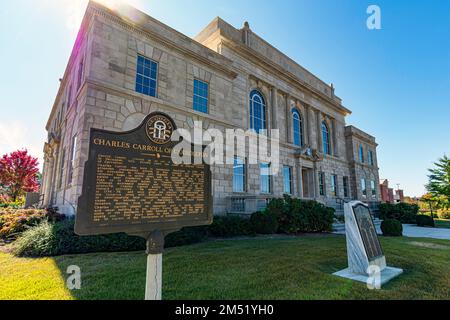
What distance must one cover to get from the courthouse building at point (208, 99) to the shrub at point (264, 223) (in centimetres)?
165

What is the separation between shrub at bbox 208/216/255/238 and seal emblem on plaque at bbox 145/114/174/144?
7706mm

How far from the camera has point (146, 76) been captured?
12.4 m

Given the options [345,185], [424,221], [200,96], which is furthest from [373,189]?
[200,96]

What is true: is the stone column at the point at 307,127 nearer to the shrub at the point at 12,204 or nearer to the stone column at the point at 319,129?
the stone column at the point at 319,129

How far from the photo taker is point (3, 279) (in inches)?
194

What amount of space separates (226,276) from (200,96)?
11.6m

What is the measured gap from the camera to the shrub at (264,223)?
37.6 feet

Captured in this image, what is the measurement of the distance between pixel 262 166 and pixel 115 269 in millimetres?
14072

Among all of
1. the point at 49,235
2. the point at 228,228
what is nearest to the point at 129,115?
the point at 49,235

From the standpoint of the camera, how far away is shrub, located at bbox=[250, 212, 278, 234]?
1145cm

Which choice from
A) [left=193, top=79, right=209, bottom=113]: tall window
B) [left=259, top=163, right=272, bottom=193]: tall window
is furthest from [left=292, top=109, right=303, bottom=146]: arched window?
[left=193, top=79, right=209, bottom=113]: tall window

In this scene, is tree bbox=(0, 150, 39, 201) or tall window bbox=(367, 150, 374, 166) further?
tall window bbox=(367, 150, 374, 166)

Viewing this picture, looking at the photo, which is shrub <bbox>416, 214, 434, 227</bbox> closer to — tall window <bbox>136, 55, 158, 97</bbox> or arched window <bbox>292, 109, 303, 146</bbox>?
arched window <bbox>292, 109, 303, 146</bbox>

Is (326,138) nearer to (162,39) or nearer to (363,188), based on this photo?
(363,188)
